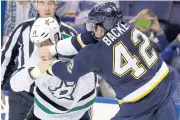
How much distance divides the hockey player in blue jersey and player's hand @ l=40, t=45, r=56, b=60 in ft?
0.22

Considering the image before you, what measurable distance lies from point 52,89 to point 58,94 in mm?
33

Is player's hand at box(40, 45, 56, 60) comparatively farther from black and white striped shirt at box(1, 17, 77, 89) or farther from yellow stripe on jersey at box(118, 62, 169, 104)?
black and white striped shirt at box(1, 17, 77, 89)

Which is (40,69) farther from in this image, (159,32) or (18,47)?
(159,32)

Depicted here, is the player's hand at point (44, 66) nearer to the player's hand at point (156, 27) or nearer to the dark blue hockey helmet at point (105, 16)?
the dark blue hockey helmet at point (105, 16)

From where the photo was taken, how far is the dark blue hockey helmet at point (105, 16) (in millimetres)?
1993

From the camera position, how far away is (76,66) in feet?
6.55

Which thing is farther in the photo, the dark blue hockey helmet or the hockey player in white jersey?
the hockey player in white jersey

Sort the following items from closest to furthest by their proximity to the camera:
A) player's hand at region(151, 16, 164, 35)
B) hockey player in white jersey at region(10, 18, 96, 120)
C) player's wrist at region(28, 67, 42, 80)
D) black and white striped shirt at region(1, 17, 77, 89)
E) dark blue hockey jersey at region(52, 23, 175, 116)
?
dark blue hockey jersey at region(52, 23, 175, 116)
player's wrist at region(28, 67, 42, 80)
hockey player in white jersey at region(10, 18, 96, 120)
black and white striped shirt at region(1, 17, 77, 89)
player's hand at region(151, 16, 164, 35)

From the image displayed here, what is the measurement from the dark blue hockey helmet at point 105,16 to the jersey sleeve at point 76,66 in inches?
4.3

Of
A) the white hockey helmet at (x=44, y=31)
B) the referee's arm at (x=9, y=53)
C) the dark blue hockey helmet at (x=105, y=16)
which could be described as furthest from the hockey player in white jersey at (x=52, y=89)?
the referee's arm at (x=9, y=53)

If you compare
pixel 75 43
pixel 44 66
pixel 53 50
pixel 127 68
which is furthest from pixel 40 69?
pixel 127 68

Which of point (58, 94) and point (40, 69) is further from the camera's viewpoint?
point (58, 94)

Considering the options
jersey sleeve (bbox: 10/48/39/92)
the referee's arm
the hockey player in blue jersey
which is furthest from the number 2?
the referee's arm

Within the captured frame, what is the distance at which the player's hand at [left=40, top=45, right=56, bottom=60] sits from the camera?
2098 millimetres
